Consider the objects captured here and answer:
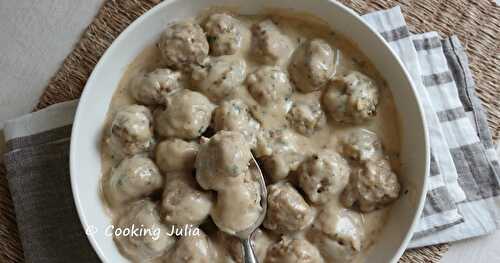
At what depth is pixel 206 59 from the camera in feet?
6.91

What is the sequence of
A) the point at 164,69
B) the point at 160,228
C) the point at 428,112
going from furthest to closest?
1. the point at 428,112
2. the point at 164,69
3. the point at 160,228

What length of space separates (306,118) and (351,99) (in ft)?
0.60

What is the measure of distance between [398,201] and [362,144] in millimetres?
273

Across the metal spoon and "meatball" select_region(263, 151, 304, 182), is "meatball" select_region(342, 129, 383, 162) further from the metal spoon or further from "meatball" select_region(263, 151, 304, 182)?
the metal spoon

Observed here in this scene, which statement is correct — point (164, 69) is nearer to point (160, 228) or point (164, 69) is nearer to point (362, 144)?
point (160, 228)

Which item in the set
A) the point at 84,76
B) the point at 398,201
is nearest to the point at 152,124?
the point at 84,76

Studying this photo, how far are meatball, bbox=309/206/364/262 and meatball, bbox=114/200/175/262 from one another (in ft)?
1.83

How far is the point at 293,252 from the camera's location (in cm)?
194

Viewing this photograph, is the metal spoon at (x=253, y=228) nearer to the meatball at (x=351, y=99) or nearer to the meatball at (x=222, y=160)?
the meatball at (x=222, y=160)

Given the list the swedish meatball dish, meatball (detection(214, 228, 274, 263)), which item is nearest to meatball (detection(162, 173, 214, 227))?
the swedish meatball dish

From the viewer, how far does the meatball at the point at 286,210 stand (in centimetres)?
194

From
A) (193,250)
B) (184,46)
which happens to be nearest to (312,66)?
(184,46)

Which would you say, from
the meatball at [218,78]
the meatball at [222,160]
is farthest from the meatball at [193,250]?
the meatball at [218,78]

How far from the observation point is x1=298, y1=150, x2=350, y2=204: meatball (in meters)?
1.97
